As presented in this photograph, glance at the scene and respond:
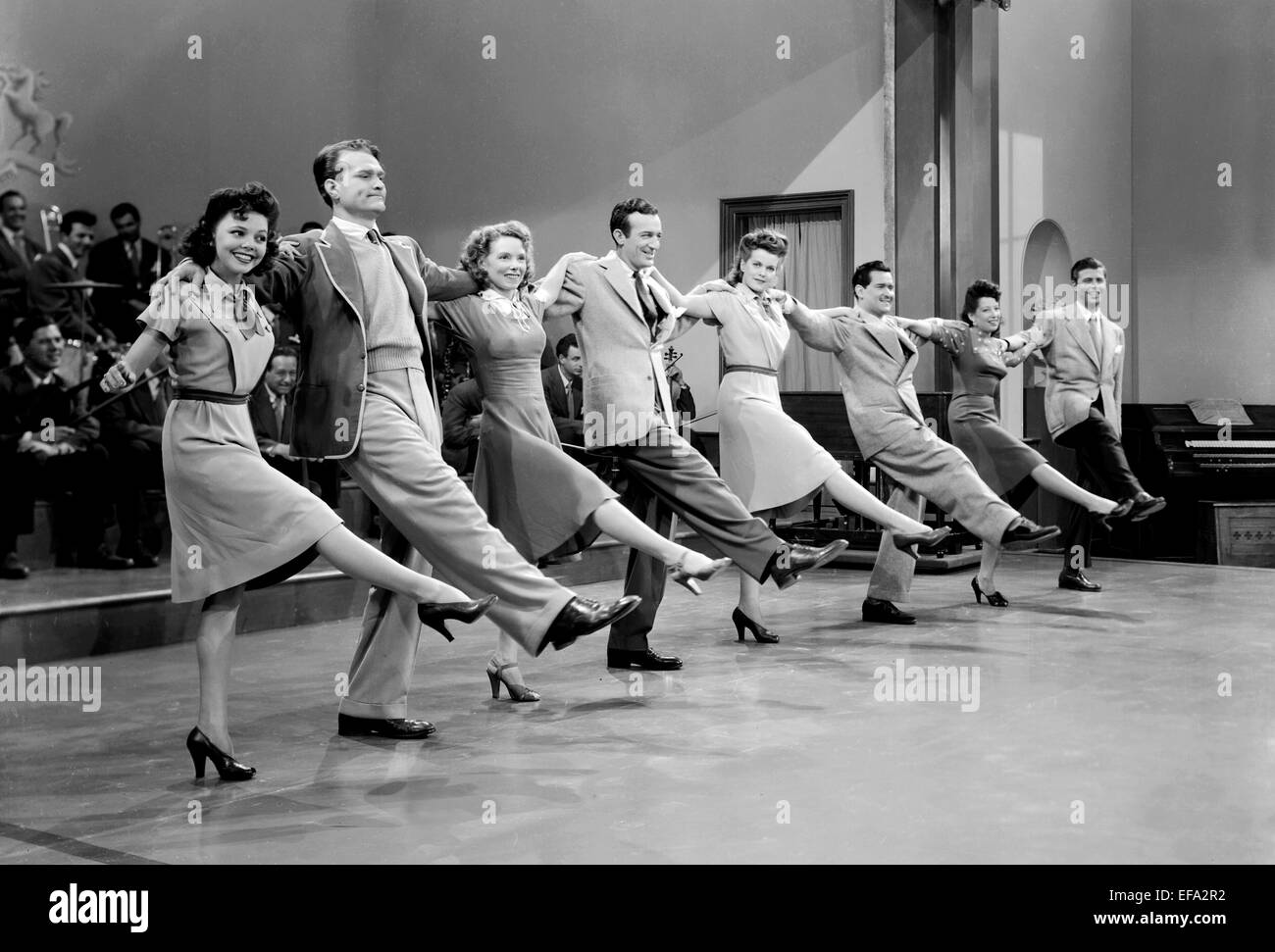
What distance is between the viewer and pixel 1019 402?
10477 millimetres

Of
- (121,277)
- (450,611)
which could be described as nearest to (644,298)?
(450,611)

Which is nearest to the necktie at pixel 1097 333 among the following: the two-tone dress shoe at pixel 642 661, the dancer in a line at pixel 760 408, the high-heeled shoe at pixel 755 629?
the dancer in a line at pixel 760 408

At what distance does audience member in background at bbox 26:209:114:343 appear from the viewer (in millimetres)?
7898

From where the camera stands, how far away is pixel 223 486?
3506 mm

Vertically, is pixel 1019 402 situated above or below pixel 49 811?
→ above

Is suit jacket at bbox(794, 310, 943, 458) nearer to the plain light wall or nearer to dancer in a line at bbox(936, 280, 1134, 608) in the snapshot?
dancer in a line at bbox(936, 280, 1134, 608)

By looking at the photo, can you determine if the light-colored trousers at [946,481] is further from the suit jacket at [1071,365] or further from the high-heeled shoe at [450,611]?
the high-heeled shoe at [450,611]

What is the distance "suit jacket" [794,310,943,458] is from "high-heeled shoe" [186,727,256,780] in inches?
129

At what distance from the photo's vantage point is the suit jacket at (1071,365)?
7387 millimetres

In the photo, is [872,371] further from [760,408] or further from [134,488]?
[134,488]

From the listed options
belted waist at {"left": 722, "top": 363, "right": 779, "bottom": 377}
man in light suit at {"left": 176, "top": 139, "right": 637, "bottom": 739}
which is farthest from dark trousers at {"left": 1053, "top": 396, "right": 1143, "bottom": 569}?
man in light suit at {"left": 176, "top": 139, "right": 637, "bottom": 739}
